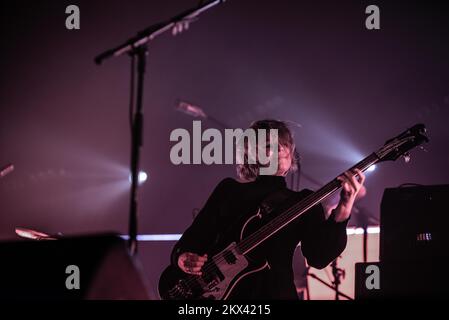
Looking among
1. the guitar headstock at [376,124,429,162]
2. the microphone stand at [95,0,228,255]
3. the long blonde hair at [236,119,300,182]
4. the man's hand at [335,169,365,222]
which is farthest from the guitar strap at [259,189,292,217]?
the microphone stand at [95,0,228,255]

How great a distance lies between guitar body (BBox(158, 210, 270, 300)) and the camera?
235cm

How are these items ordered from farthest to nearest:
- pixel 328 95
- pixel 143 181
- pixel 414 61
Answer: pixel 143 181, pixel 328 95, pixel 414 61

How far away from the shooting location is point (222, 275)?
7.80 ft

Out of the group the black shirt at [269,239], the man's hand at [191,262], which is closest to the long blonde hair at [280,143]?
the black shirt at [269,239]

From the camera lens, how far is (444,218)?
7.01 feet

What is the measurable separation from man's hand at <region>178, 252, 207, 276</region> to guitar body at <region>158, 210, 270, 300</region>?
2 cm

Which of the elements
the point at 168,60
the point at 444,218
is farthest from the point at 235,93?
the point at 444,218

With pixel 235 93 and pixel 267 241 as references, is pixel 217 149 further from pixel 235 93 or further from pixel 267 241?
pixel 267 241

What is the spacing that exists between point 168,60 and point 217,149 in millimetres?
998

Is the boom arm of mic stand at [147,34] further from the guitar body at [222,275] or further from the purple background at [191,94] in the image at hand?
the purple background at [191,94]

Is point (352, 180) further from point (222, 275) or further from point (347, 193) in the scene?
point (222, 275)

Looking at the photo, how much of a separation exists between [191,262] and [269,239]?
368 millimetres

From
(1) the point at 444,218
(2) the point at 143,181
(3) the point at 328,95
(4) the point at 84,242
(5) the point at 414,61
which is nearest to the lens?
(4) the point at 84,242

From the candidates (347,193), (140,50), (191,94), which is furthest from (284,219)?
(191,94)
